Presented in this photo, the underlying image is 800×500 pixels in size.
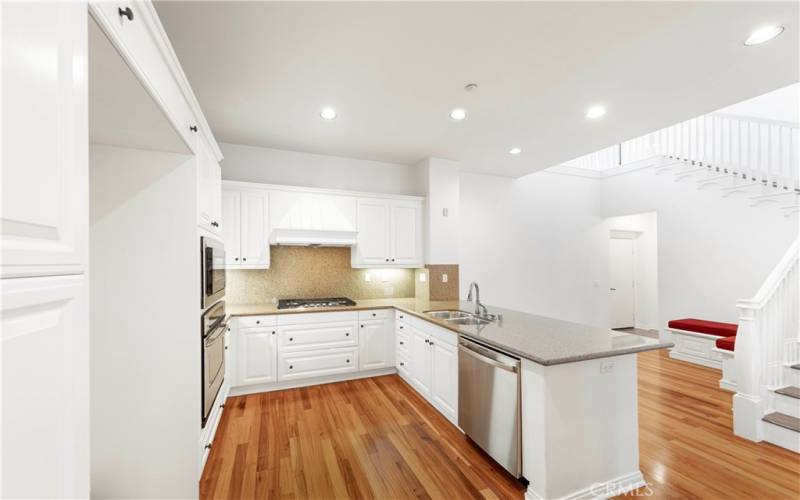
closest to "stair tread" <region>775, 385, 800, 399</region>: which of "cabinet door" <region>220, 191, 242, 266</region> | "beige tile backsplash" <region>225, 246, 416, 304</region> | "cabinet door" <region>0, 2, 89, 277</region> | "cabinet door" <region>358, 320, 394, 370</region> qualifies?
"cabinet door" <region>358, 320, 394, 370</region>

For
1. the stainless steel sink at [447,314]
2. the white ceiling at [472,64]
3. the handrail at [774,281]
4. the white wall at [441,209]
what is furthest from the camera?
the white wall at [441,209]

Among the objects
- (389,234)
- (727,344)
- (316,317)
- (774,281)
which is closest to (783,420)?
(774,281)

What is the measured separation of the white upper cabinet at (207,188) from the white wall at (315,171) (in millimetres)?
1199

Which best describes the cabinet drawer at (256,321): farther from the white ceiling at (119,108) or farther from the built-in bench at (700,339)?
the built-in bench at (700,339)

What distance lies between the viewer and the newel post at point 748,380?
8.09 ft

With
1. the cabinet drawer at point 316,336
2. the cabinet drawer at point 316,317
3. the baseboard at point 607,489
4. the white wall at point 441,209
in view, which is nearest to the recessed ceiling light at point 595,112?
the white wall at point 441,209

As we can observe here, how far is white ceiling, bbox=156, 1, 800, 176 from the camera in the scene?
175 cm

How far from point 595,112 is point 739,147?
3.35m

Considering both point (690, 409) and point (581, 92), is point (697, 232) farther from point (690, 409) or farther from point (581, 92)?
point (581, 92)

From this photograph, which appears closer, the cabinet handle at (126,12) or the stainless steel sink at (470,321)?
the cabinet handle at (126,12)

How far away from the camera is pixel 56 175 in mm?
635

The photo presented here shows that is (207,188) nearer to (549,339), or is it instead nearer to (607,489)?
(549,339)

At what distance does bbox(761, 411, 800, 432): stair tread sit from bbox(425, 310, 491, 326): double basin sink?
2.18m

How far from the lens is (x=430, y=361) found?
299 cm
